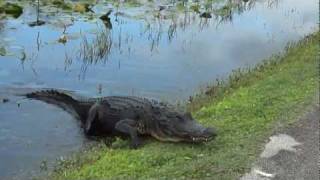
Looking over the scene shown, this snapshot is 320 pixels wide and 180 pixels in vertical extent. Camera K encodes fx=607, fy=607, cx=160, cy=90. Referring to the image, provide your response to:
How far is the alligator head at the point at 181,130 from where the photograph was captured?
6676mm

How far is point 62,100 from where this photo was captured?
9.30 m

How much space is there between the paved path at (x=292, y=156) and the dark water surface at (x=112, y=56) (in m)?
2.67

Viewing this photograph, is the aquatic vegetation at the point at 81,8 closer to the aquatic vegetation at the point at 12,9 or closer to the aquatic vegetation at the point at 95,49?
the aquatic vegetation at the point at 12,9

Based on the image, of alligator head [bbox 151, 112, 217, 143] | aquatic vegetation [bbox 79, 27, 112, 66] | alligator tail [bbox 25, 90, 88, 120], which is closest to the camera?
alligator head [bbox 151, 112, 217, 143]

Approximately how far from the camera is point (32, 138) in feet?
26.1

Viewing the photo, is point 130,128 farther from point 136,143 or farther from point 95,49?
point 95,49

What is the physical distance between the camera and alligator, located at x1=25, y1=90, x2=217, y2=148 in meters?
7.05

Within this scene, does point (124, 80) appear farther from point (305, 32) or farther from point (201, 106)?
point (305, 32)

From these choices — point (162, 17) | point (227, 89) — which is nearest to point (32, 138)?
point (227, 89)

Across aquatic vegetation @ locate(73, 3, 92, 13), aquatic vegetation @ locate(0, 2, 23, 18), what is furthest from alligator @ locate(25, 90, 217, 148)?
aquatic vegetation @ locate(73, 3, 92, 13)

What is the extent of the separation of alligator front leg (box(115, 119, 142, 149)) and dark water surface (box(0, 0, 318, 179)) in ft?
1.96

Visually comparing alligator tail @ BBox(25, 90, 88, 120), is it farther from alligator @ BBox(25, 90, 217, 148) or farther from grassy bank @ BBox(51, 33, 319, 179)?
grassy bank @ BBox(51, 33, 319, 179)

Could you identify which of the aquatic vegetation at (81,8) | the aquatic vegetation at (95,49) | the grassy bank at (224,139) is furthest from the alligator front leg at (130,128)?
the aquatic vegetation at (81,8)

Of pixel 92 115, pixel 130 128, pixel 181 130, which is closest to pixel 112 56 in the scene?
pixel 92 115
